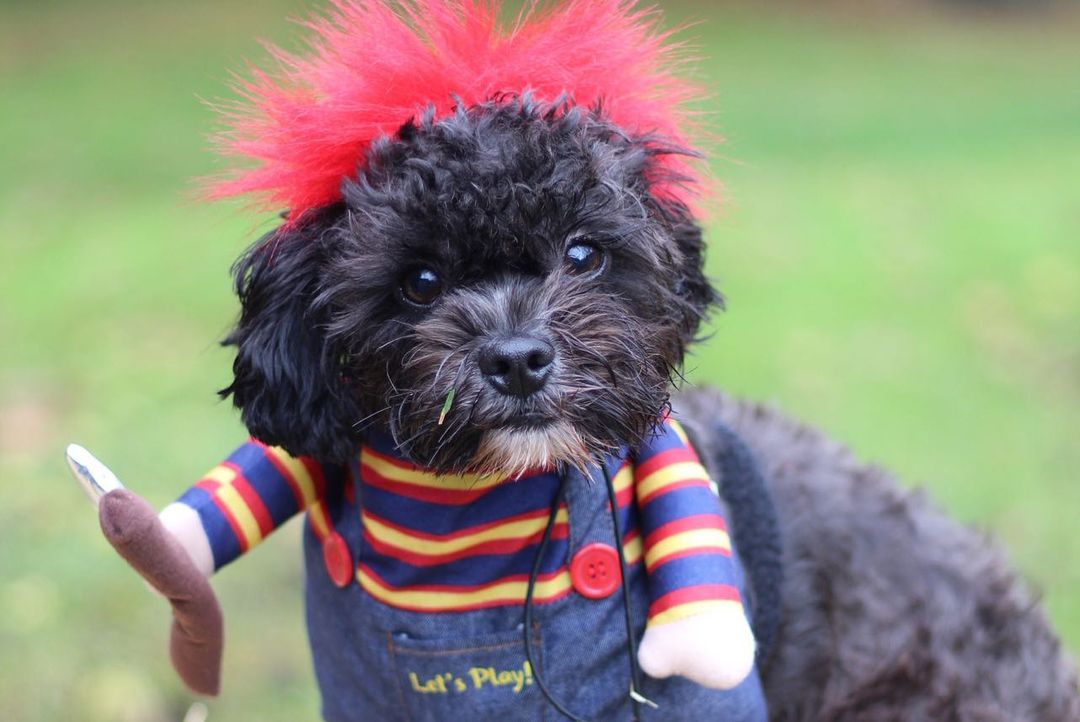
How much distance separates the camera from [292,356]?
2.19 m

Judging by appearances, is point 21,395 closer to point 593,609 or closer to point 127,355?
point 127,355

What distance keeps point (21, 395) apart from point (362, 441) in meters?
3.90

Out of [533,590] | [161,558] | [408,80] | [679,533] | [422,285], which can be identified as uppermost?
[408,80]

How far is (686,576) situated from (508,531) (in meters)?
0.34

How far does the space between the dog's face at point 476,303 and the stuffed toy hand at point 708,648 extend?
0.36m

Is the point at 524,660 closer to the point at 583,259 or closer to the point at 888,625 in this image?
the point at 583,259

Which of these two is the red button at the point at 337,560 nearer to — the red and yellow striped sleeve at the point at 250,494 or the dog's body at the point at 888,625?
the red and yellow striped sleeve at the point at 250,494

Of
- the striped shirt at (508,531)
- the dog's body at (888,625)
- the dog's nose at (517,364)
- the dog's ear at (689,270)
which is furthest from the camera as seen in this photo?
the dog's body at (888,625)

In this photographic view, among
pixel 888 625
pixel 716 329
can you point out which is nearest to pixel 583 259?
pixel 716 329

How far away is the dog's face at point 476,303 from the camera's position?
6.52ft

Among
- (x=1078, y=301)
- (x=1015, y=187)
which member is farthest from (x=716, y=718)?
(x=1015, y=187)

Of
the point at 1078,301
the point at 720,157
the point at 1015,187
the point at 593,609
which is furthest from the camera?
the point at 1015,187

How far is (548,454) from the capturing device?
2.01 m

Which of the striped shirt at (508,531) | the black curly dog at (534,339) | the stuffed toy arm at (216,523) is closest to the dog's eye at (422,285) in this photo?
the black curly dog at (534,339)
